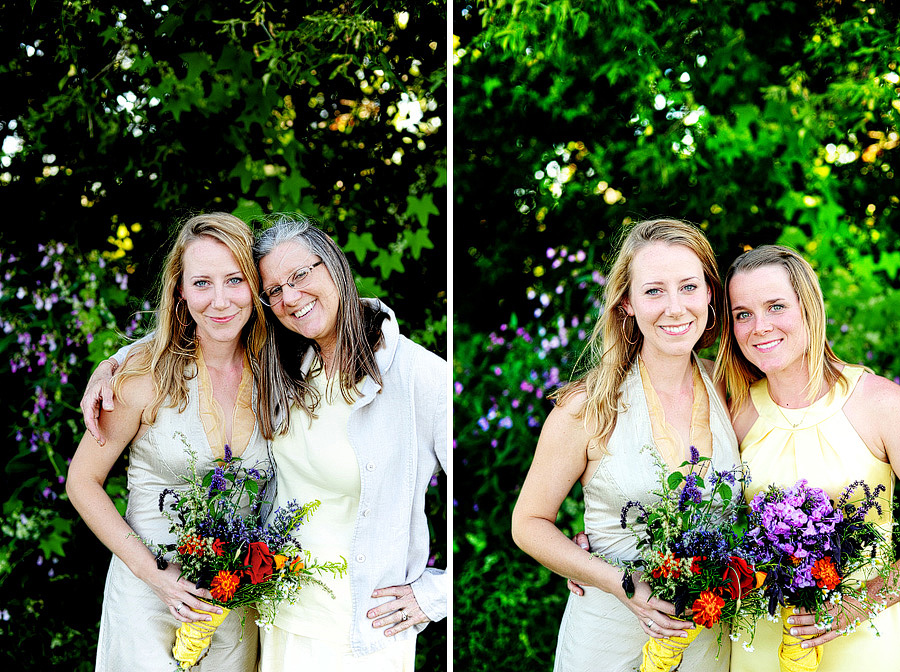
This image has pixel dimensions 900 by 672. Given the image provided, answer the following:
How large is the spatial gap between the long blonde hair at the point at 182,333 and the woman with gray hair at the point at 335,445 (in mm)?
41

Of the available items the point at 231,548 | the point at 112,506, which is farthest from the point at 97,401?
the point at 231,548

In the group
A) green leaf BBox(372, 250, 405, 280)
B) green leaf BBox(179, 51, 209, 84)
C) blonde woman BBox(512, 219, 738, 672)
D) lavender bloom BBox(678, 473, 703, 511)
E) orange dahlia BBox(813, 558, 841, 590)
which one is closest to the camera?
orange dahlia BBox(813, 558, 841, 590)

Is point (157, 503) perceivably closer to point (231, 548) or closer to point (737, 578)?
point (231, 548)

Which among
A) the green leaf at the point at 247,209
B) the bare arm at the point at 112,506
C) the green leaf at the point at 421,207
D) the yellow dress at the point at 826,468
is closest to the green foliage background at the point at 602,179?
the green leaf at the point at 421,207

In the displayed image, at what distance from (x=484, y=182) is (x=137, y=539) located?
6.09 feet

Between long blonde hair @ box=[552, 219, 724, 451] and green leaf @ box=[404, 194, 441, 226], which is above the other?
green leaf @ box=[404, 194, 441, 226]

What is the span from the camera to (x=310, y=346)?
2.79 metres

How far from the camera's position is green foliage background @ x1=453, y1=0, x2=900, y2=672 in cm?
303

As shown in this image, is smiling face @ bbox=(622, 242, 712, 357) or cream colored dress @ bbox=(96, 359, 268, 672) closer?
smiling face @ bbox=(622, 242, 712, 357)

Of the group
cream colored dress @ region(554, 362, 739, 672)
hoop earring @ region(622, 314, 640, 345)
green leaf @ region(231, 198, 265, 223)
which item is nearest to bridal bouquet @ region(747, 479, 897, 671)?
cream colored dress @ region(554, 362, 739, 672)

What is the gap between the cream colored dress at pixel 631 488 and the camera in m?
2.58

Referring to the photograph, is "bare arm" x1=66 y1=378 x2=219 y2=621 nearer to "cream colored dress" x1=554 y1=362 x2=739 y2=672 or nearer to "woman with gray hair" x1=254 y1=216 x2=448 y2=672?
"woman with gray hair" x1=254 y1=216 x2=448 y2=672

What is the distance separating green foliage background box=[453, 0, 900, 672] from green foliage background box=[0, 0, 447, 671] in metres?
0.22

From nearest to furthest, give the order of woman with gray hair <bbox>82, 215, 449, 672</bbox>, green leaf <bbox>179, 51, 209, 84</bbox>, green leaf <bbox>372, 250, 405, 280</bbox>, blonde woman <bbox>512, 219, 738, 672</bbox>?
blonde woman <bbox>512, 219, 738, 672</bbox>
woman with gray hair <bbox>82, 215, 449, 672</bbox>
green leaf <bbox>179, 51, 209, 84</bbox>
green leaf <bbox>372, 250, 405, 280</bbox>
